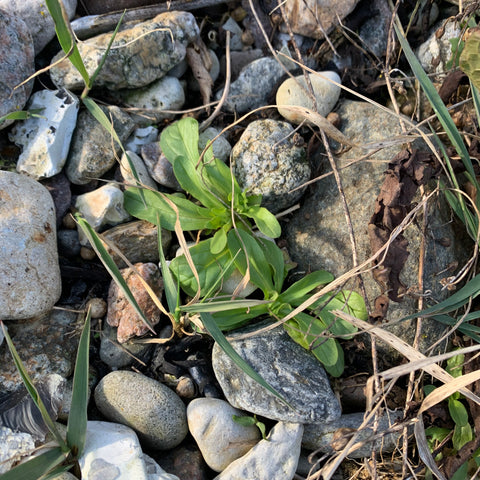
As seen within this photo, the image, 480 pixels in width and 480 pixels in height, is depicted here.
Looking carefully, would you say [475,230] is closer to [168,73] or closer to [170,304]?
[170,304]

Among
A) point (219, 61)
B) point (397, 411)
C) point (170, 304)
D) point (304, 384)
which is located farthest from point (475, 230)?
point (219, 61)

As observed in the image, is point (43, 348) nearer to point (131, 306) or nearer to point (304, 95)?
point (131, 306)

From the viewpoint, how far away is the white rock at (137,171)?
2430 millimetres

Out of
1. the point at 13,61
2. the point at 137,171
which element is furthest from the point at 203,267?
the point at 13,61

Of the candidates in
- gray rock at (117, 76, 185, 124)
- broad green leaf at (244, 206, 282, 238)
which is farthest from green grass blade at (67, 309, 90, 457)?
gray rock at (117, 76, 185, 124)

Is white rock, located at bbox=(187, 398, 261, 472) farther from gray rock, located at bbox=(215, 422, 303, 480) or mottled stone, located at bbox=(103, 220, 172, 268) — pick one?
mottled stone, located at bbox=(103, 220, 172, 268)

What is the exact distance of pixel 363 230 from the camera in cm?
249

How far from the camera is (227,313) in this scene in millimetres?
2295

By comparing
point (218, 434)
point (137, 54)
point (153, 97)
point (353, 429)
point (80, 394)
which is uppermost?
point (137, 54)

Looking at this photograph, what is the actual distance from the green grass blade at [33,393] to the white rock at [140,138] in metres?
1.20

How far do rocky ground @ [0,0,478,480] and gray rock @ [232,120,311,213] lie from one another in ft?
0.03

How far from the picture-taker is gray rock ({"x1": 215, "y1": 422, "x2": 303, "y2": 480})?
6.86 ft

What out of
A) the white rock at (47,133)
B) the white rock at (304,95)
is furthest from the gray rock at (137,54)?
the white rock at (304,95)

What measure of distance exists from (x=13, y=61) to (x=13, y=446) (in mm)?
1742
